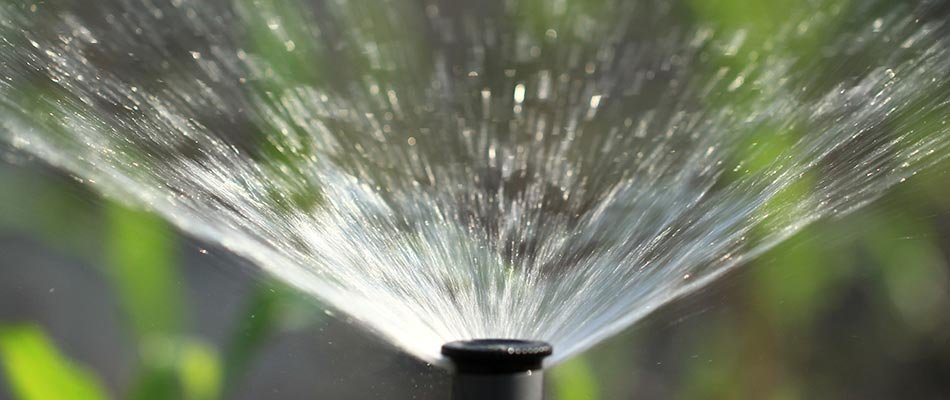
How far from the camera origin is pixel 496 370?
1.13 feet

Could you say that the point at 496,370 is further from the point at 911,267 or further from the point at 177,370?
the point at 911,267

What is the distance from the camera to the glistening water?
1.47 feet

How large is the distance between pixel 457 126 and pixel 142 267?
1.09 feet

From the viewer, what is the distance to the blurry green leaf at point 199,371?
61cm

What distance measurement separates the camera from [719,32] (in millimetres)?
572

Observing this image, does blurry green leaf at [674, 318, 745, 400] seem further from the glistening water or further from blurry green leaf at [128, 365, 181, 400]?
blurry green leaf at [128, 365, 181, 400]

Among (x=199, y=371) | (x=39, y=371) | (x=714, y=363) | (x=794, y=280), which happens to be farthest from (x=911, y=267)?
(x=39, y=371)

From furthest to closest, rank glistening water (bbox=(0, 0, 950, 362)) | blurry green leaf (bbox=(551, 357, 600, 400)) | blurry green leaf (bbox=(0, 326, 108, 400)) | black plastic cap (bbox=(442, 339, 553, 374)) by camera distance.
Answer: blurry green leaf (bbox=(551, 357, 600, 400))
blurry green leaf (bbox=(0, 326, 108, 400))
glistening water (bbox=(0, 0, 950, 362))
black plastic cap (bbox=(442, 339, 553, 374))

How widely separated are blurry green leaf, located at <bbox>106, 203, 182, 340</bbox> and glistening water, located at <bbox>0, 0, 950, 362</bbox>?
0.03 m

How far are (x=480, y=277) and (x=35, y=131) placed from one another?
398mm

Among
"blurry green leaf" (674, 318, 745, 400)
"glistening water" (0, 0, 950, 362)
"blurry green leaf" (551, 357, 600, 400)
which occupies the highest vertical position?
"glistening water" (0, 0, 950, 362)

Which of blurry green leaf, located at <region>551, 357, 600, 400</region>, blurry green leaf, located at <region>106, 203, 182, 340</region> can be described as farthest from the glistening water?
blurry green leaf, located at <region>551, 357, 600, 400</region>

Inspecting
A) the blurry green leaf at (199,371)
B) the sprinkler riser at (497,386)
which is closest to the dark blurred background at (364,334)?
A: the blurry green leaf at (199,371)

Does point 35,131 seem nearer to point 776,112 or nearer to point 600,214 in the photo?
point 600,214
